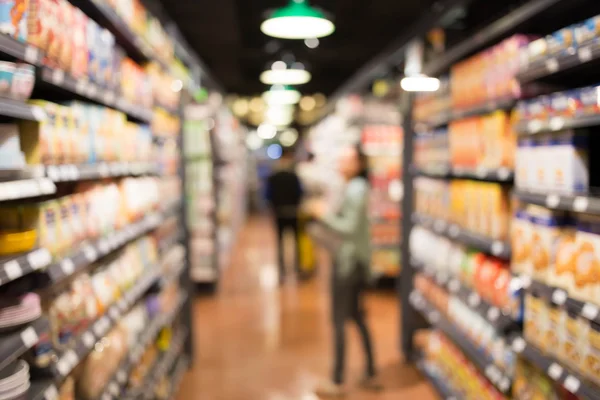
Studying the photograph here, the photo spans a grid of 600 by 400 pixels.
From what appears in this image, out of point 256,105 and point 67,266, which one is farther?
point 256,105

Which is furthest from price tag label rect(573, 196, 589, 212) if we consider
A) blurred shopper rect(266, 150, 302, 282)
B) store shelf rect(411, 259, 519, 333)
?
blurred shopper rect(266, 150, 302, 282)

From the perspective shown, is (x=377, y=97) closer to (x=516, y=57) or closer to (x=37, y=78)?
(x=516, y=57)

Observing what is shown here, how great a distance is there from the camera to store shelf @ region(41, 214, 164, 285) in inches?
86.9

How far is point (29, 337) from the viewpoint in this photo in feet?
6.41

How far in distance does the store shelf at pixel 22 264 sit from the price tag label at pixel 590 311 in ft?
7.22

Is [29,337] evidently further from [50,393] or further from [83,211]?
[83,211]

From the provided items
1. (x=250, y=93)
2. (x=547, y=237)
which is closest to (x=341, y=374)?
(x=547, y=237)

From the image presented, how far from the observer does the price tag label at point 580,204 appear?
7.64 feet

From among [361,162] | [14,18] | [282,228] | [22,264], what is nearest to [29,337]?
[22,264]

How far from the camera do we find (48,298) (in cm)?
237

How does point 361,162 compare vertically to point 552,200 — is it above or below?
above

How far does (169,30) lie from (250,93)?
1568 centimetres

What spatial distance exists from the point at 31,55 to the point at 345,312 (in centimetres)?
313

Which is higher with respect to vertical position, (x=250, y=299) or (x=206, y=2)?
(x=206, y=2)
